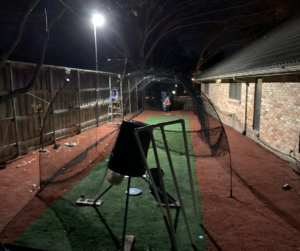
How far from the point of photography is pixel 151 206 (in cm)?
454

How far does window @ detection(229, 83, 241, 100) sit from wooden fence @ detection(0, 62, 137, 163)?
23.7ft

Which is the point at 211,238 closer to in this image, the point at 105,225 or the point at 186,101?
the point at 105,225

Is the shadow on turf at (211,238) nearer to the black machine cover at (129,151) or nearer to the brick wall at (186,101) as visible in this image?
the black machine cover at (129,151)

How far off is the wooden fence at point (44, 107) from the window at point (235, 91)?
23.7ft

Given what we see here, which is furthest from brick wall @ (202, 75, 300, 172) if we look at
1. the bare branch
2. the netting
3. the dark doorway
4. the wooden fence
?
the bare branch

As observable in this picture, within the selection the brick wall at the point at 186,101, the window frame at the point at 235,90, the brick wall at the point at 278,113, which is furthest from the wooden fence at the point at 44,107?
the brick wall at the point at 186,101

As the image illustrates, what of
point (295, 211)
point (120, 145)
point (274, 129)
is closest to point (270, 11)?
point (274, 129)

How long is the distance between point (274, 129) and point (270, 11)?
570 inches

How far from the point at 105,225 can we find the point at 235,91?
10481mm

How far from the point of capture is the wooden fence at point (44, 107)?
7059 mm

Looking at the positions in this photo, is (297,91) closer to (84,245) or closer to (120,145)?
(120,145)

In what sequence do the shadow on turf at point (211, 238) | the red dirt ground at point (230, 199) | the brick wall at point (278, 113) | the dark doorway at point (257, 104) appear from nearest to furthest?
the shadow on turf at point (211, 238), the red dirt ground at point (230, 199), the brick wall at point (278, 113), the dark doorway at point (257, 104)

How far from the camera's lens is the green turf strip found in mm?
3467

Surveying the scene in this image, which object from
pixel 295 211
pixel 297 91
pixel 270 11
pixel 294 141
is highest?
pixel 270 11
